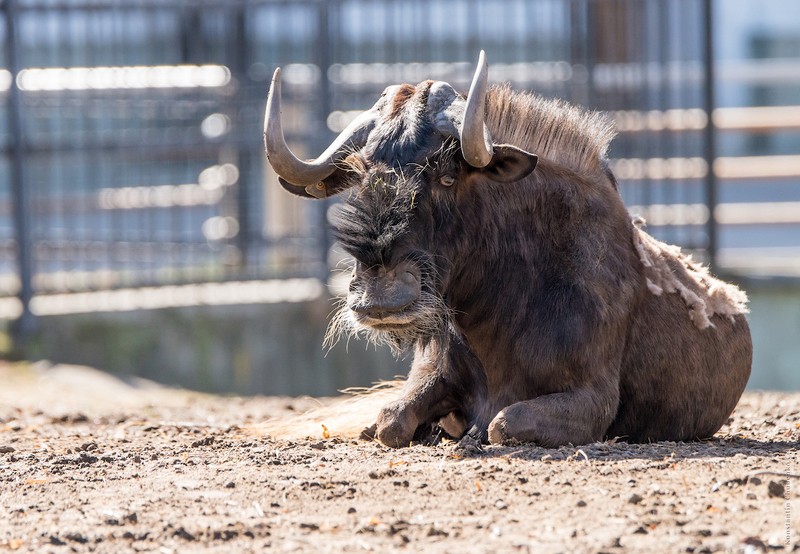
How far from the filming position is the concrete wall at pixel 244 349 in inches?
491

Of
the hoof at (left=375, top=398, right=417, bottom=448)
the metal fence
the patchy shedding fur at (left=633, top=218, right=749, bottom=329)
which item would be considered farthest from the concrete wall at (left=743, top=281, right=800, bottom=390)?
the hoof at (left=375, top=398, right=417, bottom=448)

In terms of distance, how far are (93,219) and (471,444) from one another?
30.9ft

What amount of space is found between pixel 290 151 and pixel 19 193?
6677 mm

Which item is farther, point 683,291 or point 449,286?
point 683,291

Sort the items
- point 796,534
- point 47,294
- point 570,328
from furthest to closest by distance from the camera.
Result: point 47,294 < point 570,328 < point 796,534

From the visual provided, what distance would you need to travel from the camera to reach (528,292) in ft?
20.6

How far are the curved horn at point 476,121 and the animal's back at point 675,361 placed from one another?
1.20 m

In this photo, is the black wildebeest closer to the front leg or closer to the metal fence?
the front leg

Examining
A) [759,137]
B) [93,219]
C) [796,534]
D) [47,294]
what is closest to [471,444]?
[796,534]

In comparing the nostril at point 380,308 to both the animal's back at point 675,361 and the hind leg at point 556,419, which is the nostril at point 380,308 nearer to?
the hind leg at point 556,419

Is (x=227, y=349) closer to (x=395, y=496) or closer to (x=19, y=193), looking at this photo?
(x=19, y=193)

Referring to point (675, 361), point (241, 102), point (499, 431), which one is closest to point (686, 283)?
point (675, 361)

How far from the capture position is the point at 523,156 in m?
Answer: 5.96

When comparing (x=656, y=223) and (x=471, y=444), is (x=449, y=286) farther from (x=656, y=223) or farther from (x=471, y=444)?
(x=656, y=223)
